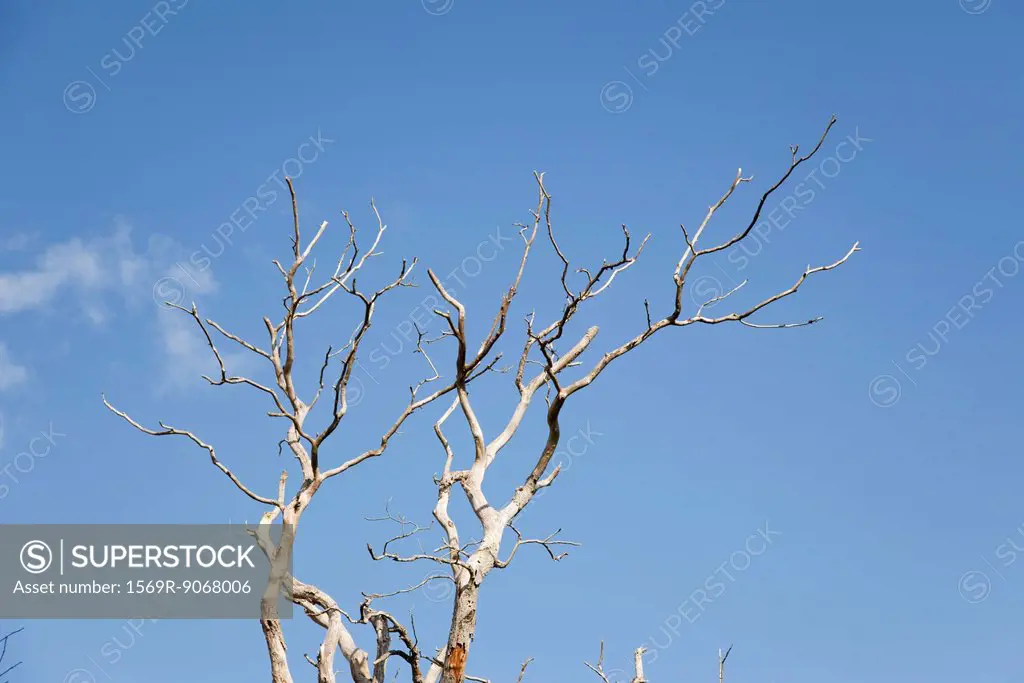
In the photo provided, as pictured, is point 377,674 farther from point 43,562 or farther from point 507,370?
point 43,562

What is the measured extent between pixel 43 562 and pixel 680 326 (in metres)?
6.29

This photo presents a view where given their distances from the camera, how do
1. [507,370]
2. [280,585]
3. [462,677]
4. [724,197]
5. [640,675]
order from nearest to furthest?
1. [280,585]
2. [462,677]
3. [724,197]
4. [507,370]
5. [640,675]

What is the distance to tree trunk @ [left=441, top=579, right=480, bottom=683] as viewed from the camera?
20.0ft

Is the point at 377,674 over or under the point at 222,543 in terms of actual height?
under

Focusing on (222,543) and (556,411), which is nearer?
(556,411)

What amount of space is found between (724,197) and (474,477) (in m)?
2.57

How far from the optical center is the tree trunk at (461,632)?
20.0 ft

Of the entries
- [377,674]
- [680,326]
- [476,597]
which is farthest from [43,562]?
[680,326]

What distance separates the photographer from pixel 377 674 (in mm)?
6441

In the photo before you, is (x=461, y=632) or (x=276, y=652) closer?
(x=276, y=652)

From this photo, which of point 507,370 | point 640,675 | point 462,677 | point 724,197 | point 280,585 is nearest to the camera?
point 280,585

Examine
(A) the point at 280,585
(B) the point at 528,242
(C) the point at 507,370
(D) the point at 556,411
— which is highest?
(B) the point at 528,242

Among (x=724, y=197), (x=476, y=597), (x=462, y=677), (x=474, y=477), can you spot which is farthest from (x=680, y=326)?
(x=462, y=677)

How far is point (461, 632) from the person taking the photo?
6.15m
